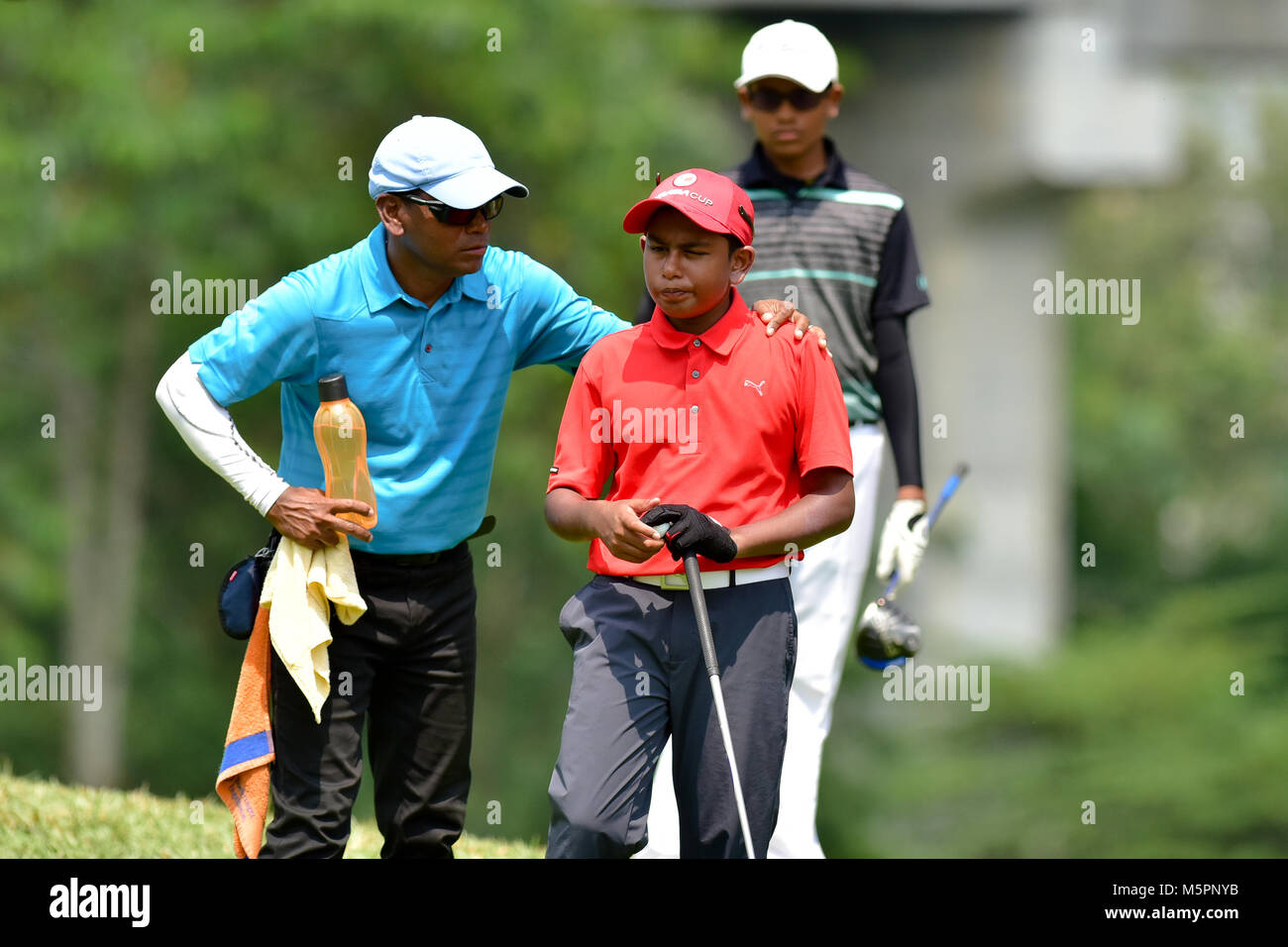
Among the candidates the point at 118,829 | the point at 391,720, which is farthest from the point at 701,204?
the point at 118,829

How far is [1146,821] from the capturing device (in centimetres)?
2238

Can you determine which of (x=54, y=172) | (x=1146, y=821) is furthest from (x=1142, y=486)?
(x=54, y=172)

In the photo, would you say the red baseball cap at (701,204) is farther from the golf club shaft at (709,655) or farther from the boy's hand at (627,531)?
the golf club shaft at (709,655)

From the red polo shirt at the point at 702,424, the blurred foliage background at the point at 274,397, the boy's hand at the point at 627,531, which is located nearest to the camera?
the boy's hand at the point at 627,531

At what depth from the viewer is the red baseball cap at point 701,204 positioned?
15.2ft

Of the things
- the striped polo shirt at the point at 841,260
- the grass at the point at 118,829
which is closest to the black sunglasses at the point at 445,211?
the striped polo shirt at the point at 841,260

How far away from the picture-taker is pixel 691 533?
4.44 metres

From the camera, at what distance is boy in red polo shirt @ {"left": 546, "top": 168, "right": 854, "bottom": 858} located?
4.60 m

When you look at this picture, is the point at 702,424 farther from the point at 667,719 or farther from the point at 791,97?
the point at 791,97

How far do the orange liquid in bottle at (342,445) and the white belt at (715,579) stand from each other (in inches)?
29.5

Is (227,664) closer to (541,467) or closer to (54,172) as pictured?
(541,467)

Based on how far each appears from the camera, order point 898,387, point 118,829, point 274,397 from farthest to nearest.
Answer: point 274,397
point 118,829
point 898,387

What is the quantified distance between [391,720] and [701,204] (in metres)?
1.66

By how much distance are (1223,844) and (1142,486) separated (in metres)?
14.0
